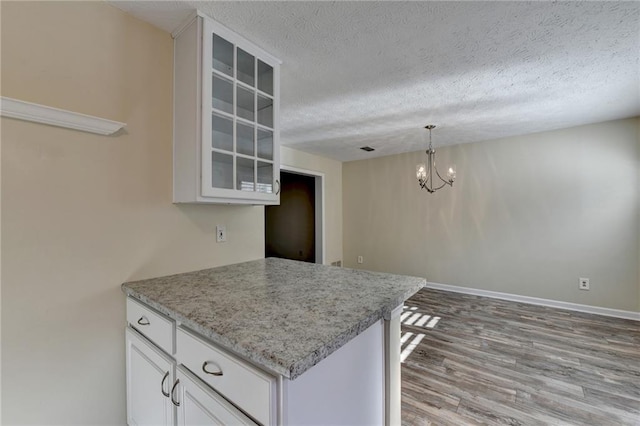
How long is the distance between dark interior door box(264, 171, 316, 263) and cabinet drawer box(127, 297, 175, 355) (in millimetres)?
→ 4053

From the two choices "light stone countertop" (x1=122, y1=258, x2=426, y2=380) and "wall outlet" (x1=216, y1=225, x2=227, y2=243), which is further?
"wall outlet" (x1=216, y1=225, x2=227, y2=243)

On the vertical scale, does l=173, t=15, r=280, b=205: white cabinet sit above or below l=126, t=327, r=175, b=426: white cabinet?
above

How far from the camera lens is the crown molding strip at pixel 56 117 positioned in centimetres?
107

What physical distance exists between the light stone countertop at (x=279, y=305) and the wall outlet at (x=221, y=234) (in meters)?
0.20

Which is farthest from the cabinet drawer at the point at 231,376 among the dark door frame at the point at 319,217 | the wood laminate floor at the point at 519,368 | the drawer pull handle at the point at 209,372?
the dark door frame at the point at 319,217

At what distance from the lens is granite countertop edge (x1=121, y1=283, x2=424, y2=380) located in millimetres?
683

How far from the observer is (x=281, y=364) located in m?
0.68

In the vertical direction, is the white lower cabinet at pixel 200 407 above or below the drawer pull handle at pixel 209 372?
below

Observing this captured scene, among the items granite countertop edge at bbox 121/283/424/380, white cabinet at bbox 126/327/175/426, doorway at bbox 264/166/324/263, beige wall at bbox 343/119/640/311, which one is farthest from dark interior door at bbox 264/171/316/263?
granite countertop edge at bbox 121/283/424/380

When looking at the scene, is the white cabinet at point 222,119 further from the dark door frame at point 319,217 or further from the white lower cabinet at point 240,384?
the dark door frame at point 319,217

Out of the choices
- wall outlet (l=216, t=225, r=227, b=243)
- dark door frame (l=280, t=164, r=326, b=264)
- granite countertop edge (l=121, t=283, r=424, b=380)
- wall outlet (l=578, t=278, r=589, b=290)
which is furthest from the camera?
dark door frame (l=280, t=164, r=326, b=264)

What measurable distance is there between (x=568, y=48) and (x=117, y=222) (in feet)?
9.50

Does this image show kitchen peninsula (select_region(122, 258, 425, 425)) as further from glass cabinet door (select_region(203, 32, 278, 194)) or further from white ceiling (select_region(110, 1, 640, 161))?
white ceiling (select_region(110, 1, 640, 161))

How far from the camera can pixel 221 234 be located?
1852 mm
